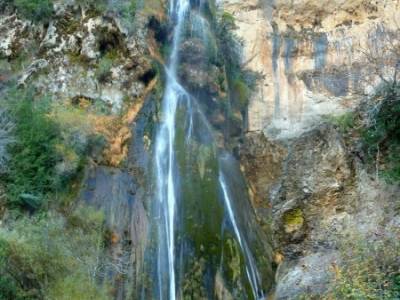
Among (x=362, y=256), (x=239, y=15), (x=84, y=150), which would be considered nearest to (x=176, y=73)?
(x=84, y=150)

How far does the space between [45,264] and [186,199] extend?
4.39 metres

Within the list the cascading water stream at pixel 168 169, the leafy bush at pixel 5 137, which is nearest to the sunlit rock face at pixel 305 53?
the cascading water stream at pixel 168 169

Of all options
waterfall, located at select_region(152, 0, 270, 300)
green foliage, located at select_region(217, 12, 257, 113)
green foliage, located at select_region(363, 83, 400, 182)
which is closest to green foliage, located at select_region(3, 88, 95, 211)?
waterfall, located at select_region(152, 0, 270, 300)

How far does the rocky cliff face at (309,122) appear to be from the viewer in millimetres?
14289

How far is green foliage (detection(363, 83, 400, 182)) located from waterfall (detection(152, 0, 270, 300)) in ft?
14.4

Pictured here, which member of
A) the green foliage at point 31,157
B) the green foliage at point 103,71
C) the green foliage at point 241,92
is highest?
the green foliage at point 103,71

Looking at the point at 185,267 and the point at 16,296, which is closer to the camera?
the point at 16,296

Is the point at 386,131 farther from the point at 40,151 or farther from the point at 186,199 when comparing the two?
the point at 40,151

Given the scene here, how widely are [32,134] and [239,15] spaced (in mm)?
10857

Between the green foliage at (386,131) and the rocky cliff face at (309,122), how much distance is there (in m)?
0.56

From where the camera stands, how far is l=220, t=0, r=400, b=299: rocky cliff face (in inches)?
563

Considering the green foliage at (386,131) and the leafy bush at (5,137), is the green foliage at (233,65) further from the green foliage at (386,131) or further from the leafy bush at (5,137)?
the leafy bush at (5,137)

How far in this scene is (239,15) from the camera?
65.7ft

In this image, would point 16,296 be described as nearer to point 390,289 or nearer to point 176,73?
point 390,289
